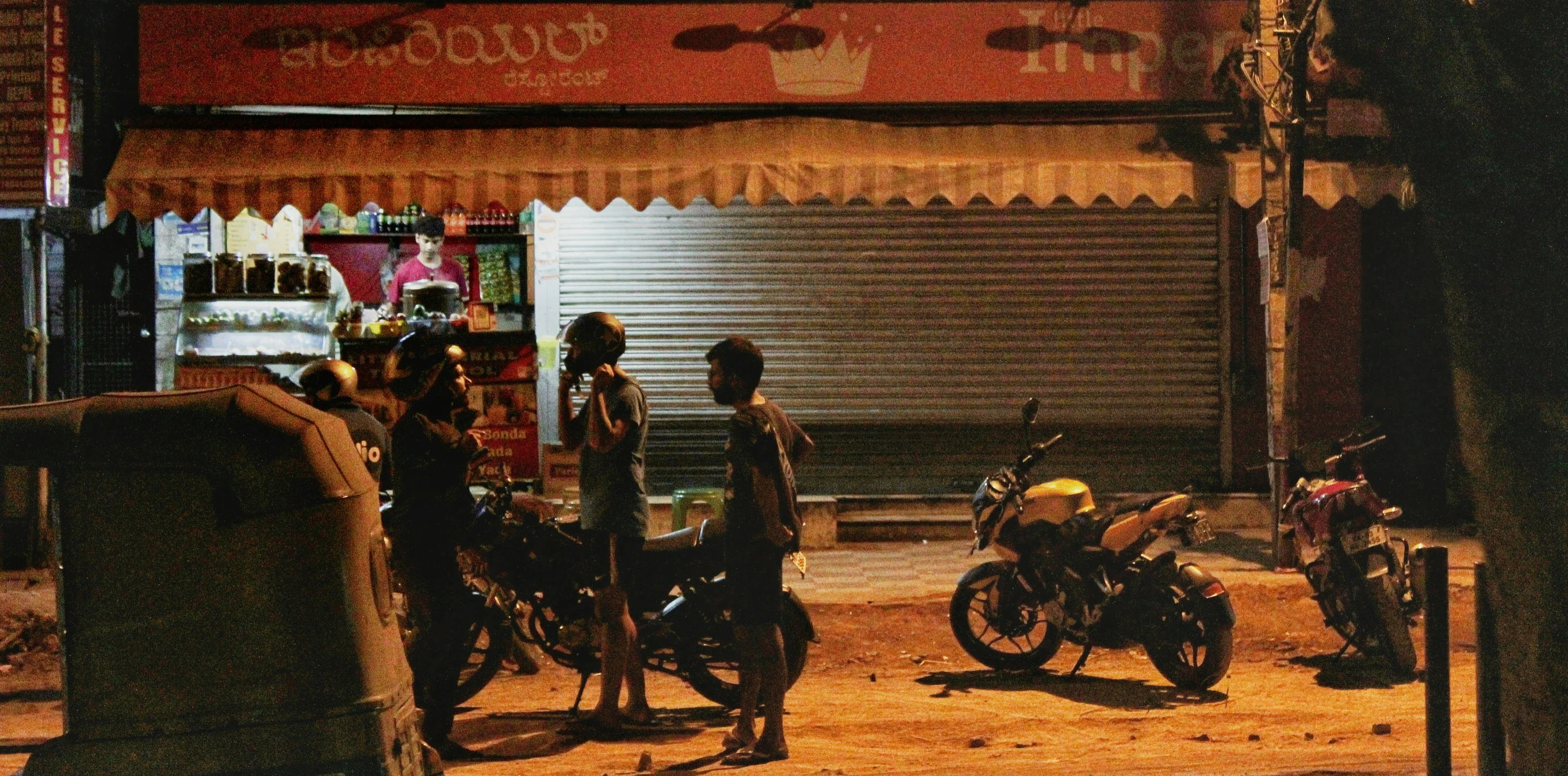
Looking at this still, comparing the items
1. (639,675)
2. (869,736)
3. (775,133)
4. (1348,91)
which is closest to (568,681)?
(639,675)

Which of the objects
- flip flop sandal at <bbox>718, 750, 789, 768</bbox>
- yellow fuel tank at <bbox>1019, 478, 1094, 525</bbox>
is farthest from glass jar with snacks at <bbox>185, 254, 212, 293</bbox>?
flip flop sandal at <bbox>718, 750, 789, 768</bbox>

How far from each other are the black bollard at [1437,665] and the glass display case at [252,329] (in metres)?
9.03

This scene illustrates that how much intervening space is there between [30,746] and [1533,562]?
6654mm

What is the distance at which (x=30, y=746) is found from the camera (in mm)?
7242

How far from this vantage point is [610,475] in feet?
23.0

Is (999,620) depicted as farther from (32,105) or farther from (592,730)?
(32,105)

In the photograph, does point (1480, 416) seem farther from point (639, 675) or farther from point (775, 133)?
point (775, 133)

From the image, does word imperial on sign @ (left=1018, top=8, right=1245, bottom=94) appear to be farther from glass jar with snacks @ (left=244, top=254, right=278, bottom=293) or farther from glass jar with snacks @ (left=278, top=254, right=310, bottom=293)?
glass jar with snacks @ (left=244, top=254, right=278, bottom=293)

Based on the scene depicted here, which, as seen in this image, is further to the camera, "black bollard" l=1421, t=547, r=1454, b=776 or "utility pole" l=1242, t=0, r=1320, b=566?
"utility pole" l=1242, t=0, r=1320, b=566

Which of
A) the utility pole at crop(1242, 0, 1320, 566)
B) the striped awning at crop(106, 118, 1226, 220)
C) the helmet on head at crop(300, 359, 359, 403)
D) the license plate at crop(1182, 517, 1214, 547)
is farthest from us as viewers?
the striped awning at crop(106, 118, 1226, 220)

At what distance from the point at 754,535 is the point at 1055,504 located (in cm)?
235

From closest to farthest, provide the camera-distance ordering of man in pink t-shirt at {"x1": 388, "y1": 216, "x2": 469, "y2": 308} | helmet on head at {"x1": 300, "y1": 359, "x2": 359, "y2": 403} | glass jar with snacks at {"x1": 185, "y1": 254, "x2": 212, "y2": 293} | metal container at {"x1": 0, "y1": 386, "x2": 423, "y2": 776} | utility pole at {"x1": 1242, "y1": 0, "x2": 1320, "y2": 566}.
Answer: metal container at {"x1": 0, "y1": 386, "x2": 423, "y2": 776}, helmet on head at {"x1": 300, "y1": 359, "x2": 359, "y2": 403}, utility pole at {"x1": 1242, "y1": 0, "x2": 1320, "y2": 566}, glass jar with snacks at {"x1": 185, "y1": 254, "x2": 212, "y2": 293}, man in pink t-shirt at {"x1": 388, "y1": 216, "x2": 469, "y2": 308}

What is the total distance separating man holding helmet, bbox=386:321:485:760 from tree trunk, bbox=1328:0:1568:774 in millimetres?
4007

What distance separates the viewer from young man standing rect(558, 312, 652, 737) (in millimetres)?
6957
